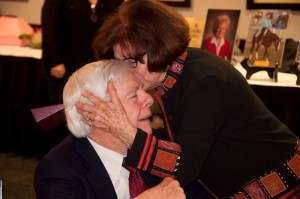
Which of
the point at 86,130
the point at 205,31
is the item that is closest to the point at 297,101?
the point at 205,31

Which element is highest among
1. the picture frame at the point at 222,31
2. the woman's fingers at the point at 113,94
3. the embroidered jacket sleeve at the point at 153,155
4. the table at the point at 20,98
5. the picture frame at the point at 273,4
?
the picture frame at the point at 273,4

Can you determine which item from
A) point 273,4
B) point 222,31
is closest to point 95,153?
point 222,31

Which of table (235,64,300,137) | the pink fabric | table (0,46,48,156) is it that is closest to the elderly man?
table (235,64,300,137)

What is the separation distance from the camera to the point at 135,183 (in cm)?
152

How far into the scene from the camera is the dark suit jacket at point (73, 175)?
1352mm

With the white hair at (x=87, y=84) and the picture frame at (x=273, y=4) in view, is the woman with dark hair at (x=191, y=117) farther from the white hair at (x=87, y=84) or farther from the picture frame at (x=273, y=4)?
the picture frame at (x=273, y=4)

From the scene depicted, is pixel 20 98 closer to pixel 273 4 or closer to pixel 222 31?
pixel 222 31

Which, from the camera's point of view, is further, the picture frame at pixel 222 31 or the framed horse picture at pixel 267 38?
the picture frame at pixel 222 31

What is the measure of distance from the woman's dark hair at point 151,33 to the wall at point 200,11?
2122 millimetres

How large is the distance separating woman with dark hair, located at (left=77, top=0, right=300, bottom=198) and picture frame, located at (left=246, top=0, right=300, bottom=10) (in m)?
1.99

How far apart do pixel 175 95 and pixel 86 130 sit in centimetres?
32

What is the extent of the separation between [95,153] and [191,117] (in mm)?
Answer: 365

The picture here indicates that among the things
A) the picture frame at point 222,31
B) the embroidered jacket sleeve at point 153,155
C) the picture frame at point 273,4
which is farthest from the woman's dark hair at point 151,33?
the picture frame at point 273,4

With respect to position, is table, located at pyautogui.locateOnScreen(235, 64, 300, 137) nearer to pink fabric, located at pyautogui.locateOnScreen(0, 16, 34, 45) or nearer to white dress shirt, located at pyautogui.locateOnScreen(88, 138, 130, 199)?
white dress shirt, located at pyautogui.locateOnScreen(88, 138, 130, 199)
